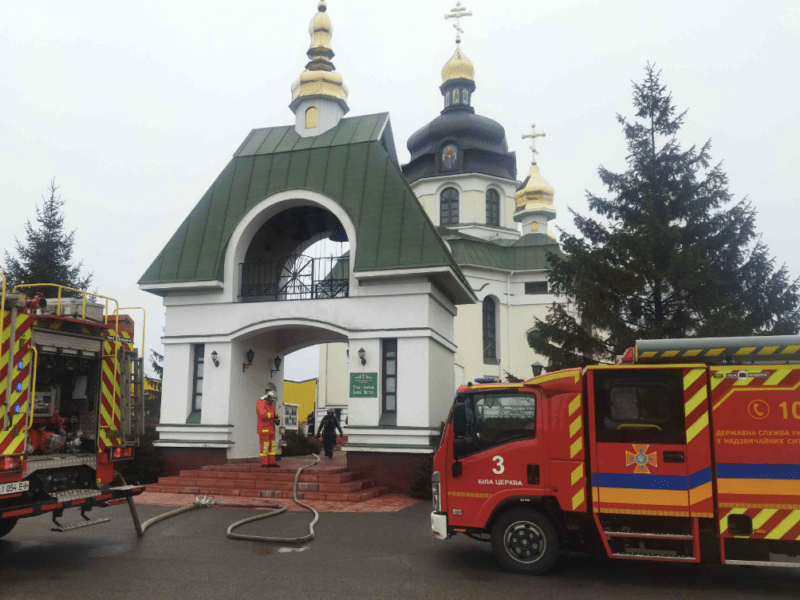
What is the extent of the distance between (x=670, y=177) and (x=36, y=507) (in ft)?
51.6

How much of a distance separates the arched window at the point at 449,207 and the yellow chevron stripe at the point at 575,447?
101ft

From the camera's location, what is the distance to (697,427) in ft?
24.0

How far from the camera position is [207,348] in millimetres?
16453

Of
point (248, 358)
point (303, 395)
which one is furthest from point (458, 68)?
point (248, 358)

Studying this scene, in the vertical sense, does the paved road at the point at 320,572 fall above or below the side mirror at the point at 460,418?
below

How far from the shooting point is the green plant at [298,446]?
20.8 metres

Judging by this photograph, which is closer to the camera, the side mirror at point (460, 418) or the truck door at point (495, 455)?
the truck door at point (495, 455)

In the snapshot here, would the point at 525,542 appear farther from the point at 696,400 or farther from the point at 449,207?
the point at 449,207

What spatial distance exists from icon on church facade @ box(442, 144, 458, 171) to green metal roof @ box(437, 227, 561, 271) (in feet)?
12.8

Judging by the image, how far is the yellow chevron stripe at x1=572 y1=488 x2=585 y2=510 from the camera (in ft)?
24.7

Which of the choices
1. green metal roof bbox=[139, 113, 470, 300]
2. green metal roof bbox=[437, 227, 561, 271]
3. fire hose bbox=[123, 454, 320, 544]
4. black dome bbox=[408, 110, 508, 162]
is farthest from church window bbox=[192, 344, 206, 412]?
black dome bbox=[408, 110, 508, 162]

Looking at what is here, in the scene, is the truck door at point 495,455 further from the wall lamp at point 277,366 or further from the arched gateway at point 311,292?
the wall lamp at point 277,366

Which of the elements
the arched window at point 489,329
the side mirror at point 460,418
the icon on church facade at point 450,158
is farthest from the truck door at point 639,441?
the icon on church facade at point 450,158

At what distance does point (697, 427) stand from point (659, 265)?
29.4 feet
